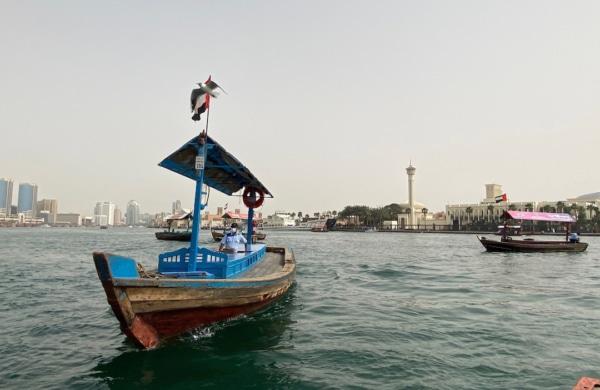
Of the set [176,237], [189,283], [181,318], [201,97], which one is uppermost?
[201,97]

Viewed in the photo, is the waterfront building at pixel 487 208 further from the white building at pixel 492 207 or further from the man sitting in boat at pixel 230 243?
the man sitting in boat at pixel 230 243

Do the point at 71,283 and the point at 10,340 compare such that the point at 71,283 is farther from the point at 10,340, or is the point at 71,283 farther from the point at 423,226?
the point at 423,226

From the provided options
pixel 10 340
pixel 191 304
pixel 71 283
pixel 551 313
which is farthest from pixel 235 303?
pixel 71 283

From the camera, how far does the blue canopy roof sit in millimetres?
9953

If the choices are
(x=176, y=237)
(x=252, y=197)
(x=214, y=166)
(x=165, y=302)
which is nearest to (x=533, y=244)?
Answer: (x=252, y=197)

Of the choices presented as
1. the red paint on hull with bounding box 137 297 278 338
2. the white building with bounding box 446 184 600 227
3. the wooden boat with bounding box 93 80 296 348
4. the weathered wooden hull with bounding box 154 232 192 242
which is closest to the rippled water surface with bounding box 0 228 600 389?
the red paint on hull with bounding box 137 297 278 338

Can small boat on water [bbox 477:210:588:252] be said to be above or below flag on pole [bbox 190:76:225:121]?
below

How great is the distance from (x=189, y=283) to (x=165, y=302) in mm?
585

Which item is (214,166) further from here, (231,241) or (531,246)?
(531,246)

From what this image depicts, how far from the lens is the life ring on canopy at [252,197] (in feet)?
50.2

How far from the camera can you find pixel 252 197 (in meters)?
15.4

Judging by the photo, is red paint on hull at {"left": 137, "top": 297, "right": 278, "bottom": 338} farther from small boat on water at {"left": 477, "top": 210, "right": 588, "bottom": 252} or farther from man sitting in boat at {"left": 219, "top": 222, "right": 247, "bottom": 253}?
small boat on water at {"left": 477, "top": 210, "right": 588, "bottom": 252}

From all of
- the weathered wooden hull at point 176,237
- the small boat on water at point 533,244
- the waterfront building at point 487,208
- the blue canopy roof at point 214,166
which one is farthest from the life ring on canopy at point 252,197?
the waterfront building at point 487,208

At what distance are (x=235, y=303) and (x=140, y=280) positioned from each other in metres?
2.78
